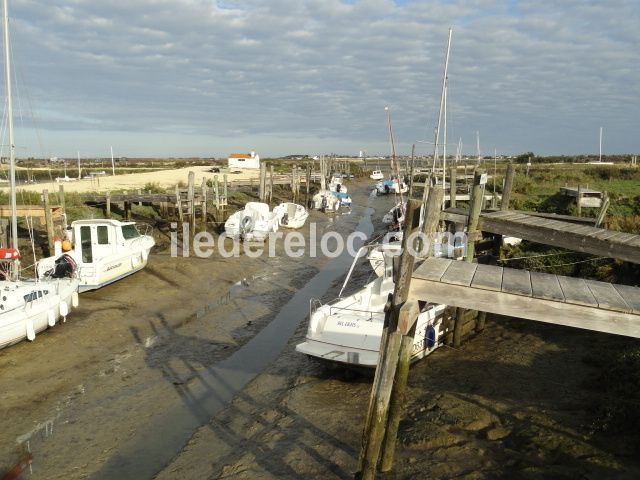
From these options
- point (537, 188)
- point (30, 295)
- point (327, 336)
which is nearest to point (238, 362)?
point (327, 336)

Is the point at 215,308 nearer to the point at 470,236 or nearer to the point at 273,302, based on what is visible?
the point at 273,302

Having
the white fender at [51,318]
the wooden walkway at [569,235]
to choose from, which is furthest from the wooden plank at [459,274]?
the white fender at [51,318]

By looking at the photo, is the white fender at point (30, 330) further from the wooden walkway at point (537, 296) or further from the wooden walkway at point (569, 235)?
the wooden walkway at point (569, 235)

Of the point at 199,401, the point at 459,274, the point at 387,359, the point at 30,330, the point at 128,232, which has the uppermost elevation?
the point at 459,274

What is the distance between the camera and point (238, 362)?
11.9 meters

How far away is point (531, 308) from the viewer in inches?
209

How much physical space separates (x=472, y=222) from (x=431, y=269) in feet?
17.7

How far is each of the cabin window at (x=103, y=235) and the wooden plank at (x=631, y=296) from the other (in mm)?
15723

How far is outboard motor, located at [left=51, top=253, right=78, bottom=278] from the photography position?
1519 cm

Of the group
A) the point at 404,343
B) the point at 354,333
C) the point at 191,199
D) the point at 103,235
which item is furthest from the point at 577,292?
the point at 191,199

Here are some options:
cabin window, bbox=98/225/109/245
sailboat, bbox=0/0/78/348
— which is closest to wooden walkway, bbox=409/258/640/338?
sailboat, bbox=0/0/78/348

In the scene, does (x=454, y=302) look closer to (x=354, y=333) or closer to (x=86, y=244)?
(x=354, y=333)

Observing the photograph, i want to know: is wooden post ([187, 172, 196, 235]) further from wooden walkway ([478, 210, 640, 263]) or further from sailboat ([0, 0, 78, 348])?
wooden walkway ([478, 210, 640, 263])

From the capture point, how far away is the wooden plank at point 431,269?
5727 millimetres
